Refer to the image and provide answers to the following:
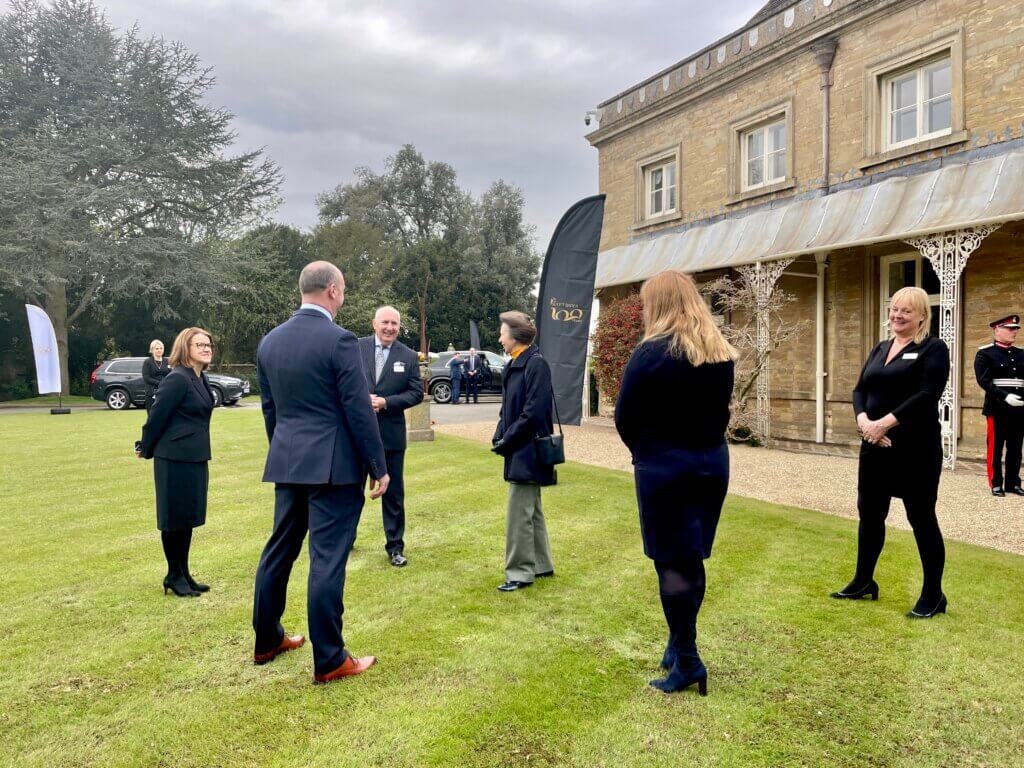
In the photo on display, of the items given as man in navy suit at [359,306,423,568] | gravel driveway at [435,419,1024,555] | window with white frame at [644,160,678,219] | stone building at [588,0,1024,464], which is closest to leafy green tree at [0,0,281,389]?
window with white frame at [644,160,678,219]

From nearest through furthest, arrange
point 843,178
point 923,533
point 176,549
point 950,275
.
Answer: point 923,533 → point 176,549 → point 950,275 → point 843,178

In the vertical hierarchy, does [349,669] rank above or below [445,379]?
below

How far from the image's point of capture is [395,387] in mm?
5254

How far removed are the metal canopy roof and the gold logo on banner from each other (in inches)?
174

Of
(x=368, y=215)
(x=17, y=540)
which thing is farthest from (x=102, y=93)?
(x=17, y=540)

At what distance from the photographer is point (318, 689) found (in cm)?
304

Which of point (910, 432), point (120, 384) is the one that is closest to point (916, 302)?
point (910, 432)

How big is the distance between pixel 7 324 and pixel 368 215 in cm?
2449

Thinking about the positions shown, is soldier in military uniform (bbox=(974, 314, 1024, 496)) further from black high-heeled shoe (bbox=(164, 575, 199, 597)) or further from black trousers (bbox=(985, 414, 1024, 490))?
black high-heeled shoe (bbox=(164, 575, 199, 597))

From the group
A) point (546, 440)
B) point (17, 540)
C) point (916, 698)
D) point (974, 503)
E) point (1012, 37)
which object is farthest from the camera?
point (1012, 37)

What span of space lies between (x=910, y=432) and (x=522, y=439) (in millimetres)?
2245

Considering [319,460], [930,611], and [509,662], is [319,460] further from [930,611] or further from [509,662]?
[930,611]

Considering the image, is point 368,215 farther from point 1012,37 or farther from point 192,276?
point 1012,37

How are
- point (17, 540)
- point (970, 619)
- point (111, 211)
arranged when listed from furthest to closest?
point (111, 211) < point (17, 540) < point (970, 619)
